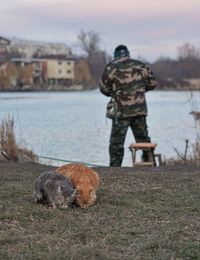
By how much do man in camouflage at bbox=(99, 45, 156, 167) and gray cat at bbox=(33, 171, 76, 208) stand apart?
421 cm

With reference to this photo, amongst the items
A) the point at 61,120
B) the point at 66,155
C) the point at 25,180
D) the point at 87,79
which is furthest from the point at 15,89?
the point at 25,180

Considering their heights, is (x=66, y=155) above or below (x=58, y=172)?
below

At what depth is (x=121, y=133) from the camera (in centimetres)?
1009

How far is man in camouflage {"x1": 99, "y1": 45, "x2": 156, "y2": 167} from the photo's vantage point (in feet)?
32.6

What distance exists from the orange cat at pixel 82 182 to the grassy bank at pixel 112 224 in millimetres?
103

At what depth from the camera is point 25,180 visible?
7.76 metres

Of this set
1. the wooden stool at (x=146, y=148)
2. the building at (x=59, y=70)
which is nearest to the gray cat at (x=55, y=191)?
the wooden stool at (x=146, y=148)

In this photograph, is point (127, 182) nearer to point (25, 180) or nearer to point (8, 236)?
point (25, 180)

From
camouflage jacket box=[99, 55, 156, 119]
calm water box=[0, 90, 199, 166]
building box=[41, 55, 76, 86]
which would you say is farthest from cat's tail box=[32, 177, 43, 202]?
building box=[41, 55, 76, 86]

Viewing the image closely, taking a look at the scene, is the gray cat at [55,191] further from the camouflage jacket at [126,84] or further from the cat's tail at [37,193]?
the camouflage jacket at [126,84]

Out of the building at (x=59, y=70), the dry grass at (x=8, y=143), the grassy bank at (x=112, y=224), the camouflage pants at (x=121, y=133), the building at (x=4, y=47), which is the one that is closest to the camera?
the grassy bank at (x=112, y=224)

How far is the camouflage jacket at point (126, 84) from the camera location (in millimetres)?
9938

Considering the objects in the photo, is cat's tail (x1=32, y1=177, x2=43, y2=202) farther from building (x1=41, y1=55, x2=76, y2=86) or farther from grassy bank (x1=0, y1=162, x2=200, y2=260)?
building (x1=41, y1=55, x2=76, y2=86)

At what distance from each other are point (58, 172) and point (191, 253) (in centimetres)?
219
